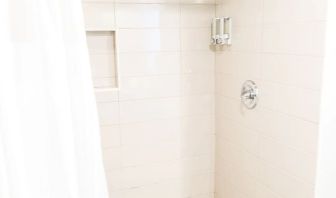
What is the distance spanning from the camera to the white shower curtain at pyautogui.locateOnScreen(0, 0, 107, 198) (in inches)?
28.8

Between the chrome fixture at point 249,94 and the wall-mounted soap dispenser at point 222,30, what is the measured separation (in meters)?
0.26

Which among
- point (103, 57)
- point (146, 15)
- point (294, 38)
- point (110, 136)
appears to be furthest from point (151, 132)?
point (294, 38)

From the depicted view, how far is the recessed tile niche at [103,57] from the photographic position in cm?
160

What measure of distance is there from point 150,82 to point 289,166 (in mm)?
811

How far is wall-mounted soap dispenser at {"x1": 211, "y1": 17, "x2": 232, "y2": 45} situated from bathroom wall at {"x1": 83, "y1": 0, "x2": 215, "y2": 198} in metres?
0.07

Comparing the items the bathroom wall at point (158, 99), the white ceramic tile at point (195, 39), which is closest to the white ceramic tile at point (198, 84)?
the bathroom wall at point (158, 99)

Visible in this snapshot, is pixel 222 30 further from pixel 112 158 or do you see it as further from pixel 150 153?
pixel 112 158

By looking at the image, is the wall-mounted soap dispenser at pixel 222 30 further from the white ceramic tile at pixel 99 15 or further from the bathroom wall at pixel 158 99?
the white ceramic tile at pixel 99 15

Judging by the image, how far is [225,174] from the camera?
1.86 meters

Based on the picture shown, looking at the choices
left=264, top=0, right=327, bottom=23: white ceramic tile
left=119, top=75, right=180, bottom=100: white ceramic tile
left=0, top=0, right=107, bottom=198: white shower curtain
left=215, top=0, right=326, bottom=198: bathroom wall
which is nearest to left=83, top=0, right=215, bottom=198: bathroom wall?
left=119, top=75, right=180, bottom=100: white ceramic tile

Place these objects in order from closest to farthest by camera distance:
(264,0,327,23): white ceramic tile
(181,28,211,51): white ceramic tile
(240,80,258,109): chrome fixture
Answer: (264,0,327,23): white ceramic tile < (240,80,258,109): chrome fixture < (181,28,211,51): white ceramic tile

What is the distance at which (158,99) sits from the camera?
1.75 meters

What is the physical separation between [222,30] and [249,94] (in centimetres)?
38

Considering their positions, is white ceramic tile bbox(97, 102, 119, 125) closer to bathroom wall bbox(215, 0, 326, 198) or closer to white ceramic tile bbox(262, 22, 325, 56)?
bathroom wall bbox(215, 0, 326, 198)
